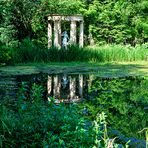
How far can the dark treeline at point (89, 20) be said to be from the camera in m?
18.8

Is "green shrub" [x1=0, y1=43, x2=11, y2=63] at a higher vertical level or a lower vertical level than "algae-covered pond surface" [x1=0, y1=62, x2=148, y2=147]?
higher

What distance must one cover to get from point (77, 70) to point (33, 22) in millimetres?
6824

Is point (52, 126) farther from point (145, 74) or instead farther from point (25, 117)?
point (145, 74)

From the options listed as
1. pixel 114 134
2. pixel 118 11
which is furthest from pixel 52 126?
pixel 118 11

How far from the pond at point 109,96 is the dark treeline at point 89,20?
24.8 ft

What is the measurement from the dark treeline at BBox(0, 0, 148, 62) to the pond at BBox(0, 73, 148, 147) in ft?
24.8

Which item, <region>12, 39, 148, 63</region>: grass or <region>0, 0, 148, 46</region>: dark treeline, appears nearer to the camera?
<region>12, 39, 148, 63</region>: grass

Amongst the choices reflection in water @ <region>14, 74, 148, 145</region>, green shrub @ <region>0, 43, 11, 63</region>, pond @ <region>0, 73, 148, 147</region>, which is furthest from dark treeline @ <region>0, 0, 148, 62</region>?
reflection in water @ <region>14, 74, 148, 145</region>

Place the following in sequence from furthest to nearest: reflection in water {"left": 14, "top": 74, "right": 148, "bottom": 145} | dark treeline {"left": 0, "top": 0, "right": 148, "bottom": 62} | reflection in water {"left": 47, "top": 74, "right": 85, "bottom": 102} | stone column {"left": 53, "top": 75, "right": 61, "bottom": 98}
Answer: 1. dark treeline {"left": 0, "top": 0, "right": 148, "bottom": 62}
2. stone column {"left": 53, "top": 75, "right": 61, "bottom": 98}
3. reflection in water {"left": 47, "top": 74, "right": 85, "bottom": 102}
4. reflection in water {"left": 14, "top": 74, "right": 148, "bottom": 145}

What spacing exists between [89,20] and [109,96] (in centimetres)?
1559

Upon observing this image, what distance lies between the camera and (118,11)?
2323 centimetres

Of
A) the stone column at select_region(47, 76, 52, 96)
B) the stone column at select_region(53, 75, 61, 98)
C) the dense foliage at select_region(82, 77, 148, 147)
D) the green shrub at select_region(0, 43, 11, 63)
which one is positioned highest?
the green shrub at select_region(0, 43, 11, 63)

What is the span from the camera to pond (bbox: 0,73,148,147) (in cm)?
525

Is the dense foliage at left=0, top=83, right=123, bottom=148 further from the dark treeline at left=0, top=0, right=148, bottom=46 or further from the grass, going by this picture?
the dark treeline at left=0, top=0, right=148, bottom=46
